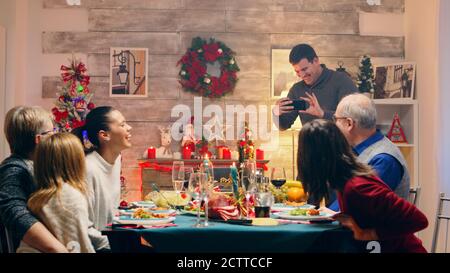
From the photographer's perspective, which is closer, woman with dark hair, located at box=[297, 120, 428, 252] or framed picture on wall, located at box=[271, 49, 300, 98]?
woman with dark hair, located at box=[297, 120, 428, 252]

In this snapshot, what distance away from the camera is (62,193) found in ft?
8.27

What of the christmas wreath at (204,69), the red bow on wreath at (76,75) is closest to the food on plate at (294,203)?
the christmas wreath at (204,69)

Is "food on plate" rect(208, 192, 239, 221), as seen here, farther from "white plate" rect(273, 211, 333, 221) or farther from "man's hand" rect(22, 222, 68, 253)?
"man's hand" rect(22, 222, 68, 253)

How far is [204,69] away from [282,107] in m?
0.87

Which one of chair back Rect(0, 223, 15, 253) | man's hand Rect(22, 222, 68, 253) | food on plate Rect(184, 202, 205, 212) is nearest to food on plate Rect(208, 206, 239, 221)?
food on plate Rect(184, 202, 205, 212)

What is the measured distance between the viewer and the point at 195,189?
113 inches

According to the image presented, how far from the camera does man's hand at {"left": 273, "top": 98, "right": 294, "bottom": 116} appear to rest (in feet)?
21.6

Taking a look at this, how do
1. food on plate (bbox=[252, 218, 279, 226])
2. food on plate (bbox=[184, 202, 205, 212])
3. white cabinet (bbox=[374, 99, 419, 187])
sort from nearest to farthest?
food on plate (bbox=[252, 218, 279, 226]), food on plate (bbox=[184, 202, 205, 212]), white cabinet (bbox=[374, 99, 419, 187])

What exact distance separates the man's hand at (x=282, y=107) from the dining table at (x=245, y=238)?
3.95 metres

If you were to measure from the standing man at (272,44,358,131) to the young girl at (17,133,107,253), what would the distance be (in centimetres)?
417

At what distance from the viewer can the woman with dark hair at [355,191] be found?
236 cm

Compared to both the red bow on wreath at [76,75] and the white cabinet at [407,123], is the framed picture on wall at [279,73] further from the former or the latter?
the red bow on wreath at [76,75]

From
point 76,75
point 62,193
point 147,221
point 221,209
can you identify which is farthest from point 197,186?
point 76,75

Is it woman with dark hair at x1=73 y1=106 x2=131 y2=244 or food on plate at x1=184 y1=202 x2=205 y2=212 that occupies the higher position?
woman with dark hair at x1=73 y1=106 x2=131 y2=244
